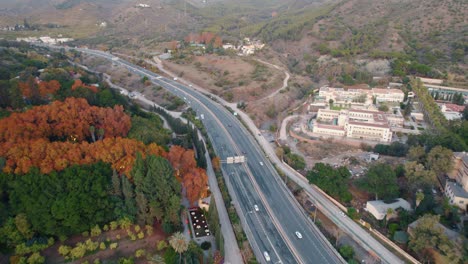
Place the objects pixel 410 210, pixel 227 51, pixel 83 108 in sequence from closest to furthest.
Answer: pixel 410 210 → pixel 83 108 → pixel 227 51

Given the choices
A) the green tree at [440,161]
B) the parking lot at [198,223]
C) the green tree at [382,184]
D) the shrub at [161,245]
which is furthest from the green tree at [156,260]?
the green tree at [440,161]

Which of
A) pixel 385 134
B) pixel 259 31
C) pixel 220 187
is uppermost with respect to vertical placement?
pixel 259 31

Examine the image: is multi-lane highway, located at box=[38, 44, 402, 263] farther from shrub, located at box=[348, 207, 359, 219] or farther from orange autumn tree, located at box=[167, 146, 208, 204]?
orange autumn tree, located at box=[167, 146, 208, 204]

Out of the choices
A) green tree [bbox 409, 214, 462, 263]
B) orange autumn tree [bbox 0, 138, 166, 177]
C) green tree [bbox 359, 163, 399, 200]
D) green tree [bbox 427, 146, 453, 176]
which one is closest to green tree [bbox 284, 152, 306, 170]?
green tree [bbox 359, 163, 399, 200]

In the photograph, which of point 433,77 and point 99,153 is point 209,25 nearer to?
point 433,77

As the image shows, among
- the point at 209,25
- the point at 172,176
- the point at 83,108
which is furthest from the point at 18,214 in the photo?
the point at 209,25
